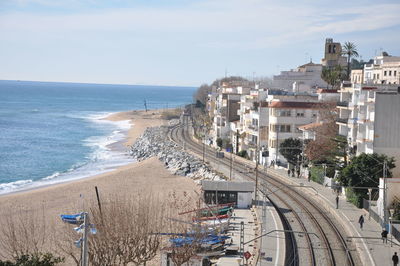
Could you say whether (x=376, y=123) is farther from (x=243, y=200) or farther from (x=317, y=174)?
(x=243, y=200)

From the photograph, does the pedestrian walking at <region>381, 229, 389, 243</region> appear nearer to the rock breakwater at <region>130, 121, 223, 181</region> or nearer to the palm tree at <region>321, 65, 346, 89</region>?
the rock breakwater at <region>130, 121, 223, 181</region>

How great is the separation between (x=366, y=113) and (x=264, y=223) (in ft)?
62.2

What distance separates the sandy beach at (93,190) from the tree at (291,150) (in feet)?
35.4

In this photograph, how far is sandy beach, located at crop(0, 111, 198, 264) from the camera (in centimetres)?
5131

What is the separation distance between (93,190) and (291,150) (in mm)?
21096

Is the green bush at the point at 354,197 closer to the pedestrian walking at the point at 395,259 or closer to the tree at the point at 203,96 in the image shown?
the pedestrian walking at the point at 395,259

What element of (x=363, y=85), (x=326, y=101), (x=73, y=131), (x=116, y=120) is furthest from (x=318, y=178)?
(x=116, y=120)

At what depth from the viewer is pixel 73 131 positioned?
5354 inches

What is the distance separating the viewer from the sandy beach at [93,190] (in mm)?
51312

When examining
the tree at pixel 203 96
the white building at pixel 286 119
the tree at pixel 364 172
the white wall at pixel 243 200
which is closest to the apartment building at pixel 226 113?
the white building at pixel 286 119

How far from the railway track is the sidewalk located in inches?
25.9

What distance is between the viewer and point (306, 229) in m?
39.8

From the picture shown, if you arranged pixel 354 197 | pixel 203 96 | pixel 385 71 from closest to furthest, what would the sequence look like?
pixel 354 197
pixel 385 71
pixel 203 96

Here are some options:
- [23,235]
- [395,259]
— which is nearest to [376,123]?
[395,259]
